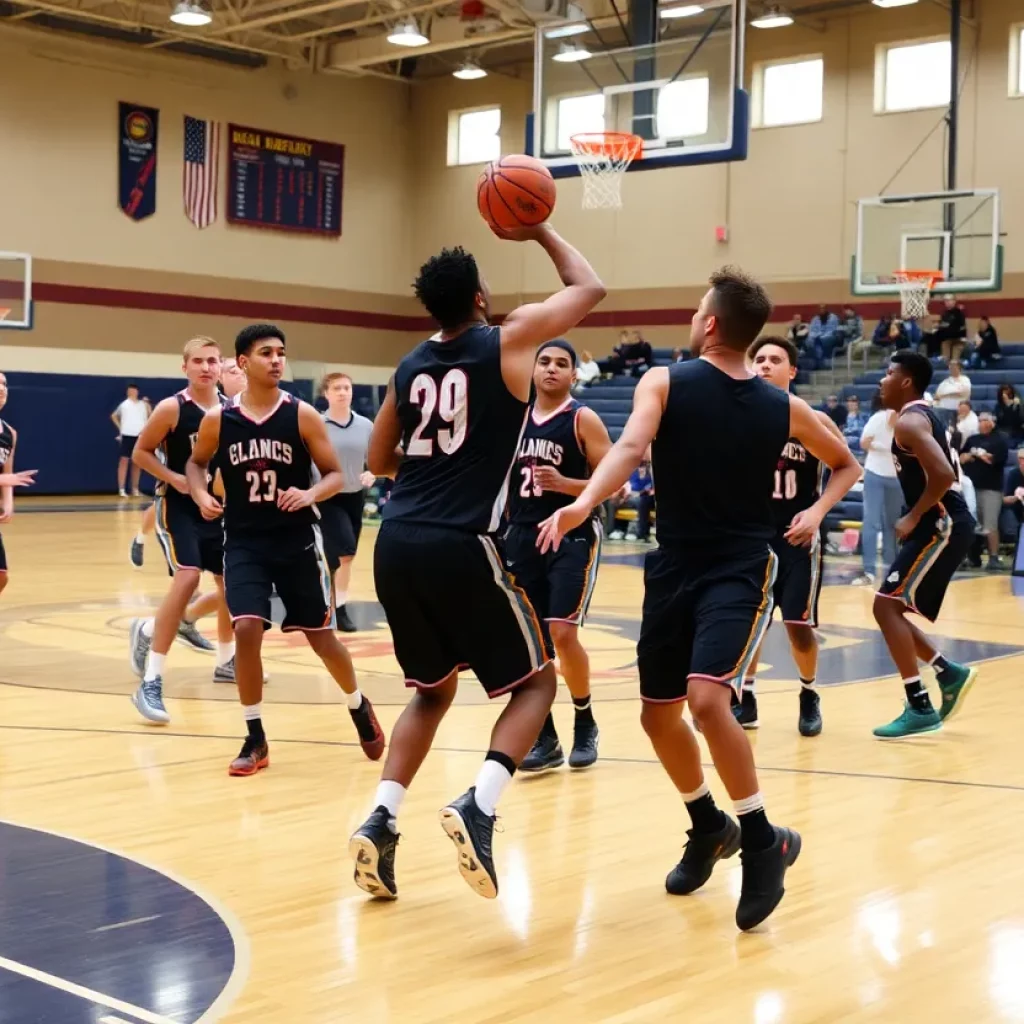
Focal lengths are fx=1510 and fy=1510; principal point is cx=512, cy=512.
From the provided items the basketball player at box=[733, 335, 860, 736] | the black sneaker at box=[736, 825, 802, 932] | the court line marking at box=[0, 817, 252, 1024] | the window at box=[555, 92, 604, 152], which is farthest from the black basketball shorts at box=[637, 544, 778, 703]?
the window at box=[555, 92, 604, 152]

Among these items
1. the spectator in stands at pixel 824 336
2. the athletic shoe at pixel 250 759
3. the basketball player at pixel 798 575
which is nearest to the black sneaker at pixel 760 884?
the athletic shoe at pixel 250 759

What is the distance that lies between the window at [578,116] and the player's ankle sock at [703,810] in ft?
39.2

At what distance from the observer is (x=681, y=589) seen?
172 inches

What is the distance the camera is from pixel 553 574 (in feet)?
21.3

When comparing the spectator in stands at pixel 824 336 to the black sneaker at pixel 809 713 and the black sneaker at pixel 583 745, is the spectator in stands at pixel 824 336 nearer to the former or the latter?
the black sneaker at pixel 809 713

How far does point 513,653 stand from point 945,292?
17.8 meters

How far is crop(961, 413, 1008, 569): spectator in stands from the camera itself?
55.2 feet

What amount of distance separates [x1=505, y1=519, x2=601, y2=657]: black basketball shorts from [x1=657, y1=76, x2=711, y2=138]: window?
31.5 ft

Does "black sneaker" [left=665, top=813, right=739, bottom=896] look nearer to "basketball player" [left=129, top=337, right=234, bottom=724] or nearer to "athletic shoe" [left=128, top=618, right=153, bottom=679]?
"basketball player" [left=129, top=337, right=234, bottom=724]

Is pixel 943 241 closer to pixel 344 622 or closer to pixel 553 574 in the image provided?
pixel 344 622

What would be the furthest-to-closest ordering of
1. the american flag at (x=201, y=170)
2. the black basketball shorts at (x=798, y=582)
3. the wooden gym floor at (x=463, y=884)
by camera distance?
the american flag at (x=201, y=170) < the black basketball shorts at (x=798, y=582) < the wooden gym floor at (x=463, y=884)

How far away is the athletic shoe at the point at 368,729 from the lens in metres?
6.36

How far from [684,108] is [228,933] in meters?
12.5

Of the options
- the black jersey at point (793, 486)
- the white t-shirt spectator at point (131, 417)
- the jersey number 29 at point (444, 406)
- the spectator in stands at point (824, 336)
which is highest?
the spectator in stands at point (824, 336)
